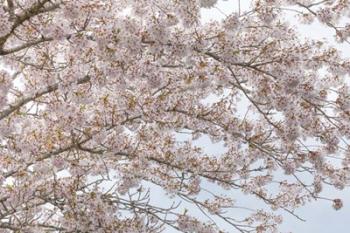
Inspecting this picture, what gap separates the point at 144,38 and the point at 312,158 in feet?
11.6

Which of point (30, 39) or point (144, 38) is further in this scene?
point (30, 39)

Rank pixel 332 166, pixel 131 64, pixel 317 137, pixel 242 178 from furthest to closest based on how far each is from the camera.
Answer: pixel 242 178, pixel 332 166, pixel 317 137, pixel 131 64

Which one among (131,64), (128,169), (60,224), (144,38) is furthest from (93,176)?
(144,38)

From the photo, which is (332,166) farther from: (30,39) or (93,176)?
(30,39)

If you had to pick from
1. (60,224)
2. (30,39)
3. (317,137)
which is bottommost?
(60,224)

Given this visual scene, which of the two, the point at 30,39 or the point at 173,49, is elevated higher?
the point at 30,39

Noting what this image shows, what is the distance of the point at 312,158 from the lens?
29.6 ft

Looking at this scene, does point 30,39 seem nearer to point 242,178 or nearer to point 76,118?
point 76,118

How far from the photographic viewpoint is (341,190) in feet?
33.0

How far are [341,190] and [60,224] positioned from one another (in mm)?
4751

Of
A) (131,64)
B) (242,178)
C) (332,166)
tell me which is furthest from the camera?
(242,178)

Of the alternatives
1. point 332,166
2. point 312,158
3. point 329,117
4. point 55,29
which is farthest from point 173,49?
point 332,166

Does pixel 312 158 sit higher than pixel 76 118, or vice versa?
pixel 312 158

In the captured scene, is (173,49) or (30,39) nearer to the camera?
(173,49)
